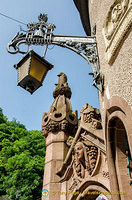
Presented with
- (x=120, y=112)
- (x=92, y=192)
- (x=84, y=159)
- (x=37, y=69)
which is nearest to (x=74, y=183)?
(x=92, y=192)

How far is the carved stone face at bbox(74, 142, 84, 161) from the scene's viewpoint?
481cm

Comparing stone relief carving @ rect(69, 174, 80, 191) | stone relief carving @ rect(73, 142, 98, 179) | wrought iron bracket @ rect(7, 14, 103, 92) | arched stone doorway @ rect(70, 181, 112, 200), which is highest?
wrought iron bracket @ rect(7, 14, 103, 92)

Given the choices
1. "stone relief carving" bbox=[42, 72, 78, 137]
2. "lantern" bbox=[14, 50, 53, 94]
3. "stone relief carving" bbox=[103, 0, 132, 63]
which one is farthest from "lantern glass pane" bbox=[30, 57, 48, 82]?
"stone relief carving" bbox=[42, 72, 78, 137]

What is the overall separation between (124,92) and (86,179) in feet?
9.15

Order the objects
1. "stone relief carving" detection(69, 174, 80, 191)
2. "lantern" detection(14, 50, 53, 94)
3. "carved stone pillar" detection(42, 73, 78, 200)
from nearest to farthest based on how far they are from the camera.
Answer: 1. "lantern" detection(14, 50, 53, 94)
2. "stone relief carving" detection(69, 174, 80, 191)
3. "carved stone pillar" detection(42, 73, 78, 200)

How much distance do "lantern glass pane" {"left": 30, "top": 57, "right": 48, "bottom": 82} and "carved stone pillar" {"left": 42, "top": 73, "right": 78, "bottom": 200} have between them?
2657mm

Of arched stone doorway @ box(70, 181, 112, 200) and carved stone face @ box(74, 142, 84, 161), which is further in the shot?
carved stone face @ box(74, 142, 84, 161)

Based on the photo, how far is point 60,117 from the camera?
20.8ft

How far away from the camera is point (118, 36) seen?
10.0 ft

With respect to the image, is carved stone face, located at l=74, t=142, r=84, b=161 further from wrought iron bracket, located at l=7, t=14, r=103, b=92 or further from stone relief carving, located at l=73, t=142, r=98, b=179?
wrought iron bracket, located at l=7, t=14, r=103, b=92

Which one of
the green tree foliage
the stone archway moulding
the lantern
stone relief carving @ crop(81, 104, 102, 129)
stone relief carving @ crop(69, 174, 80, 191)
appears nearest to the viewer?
the stone archway moulding

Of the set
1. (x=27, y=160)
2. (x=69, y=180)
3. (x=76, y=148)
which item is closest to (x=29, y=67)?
(x=76, y=148)

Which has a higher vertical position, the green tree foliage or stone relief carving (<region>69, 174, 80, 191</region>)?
the green tree foliage

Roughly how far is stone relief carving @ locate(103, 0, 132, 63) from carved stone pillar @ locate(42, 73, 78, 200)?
3300 mm
